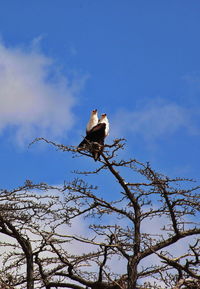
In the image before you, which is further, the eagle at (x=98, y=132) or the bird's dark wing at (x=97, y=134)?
the bird's dark wing at (x=97, y=134)

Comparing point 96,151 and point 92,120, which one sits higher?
point 92,120

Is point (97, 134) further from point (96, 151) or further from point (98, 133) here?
point (96, 151)

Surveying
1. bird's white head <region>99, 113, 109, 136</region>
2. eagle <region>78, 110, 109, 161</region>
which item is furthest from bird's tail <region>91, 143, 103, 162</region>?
bird's white head <region>99, 113, 109, 136</region>

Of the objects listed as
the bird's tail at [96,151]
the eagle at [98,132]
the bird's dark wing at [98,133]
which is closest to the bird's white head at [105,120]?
the eagle at [98,132]

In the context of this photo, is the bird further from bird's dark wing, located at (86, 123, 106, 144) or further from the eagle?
bird's dark wing, located at (86, 123, 106, 144)

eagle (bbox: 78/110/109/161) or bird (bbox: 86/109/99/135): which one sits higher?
bird (bbox: 86/109/99/135)

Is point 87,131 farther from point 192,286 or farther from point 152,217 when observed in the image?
point 192,286

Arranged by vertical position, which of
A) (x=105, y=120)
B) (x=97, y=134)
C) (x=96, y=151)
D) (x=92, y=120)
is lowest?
(x=96, y=151)

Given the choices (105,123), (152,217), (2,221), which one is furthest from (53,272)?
(105,123)

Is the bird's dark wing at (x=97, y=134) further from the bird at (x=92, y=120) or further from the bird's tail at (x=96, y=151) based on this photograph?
the bird's tail at (x=96, y=151)

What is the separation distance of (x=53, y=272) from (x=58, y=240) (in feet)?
3.85

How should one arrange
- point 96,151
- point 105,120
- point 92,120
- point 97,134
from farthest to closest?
point 92,120 → point 105,120 → point 97,134 → point 96,151

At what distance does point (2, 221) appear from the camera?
464 inches

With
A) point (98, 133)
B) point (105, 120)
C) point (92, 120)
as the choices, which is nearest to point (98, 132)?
point (98, 133)
